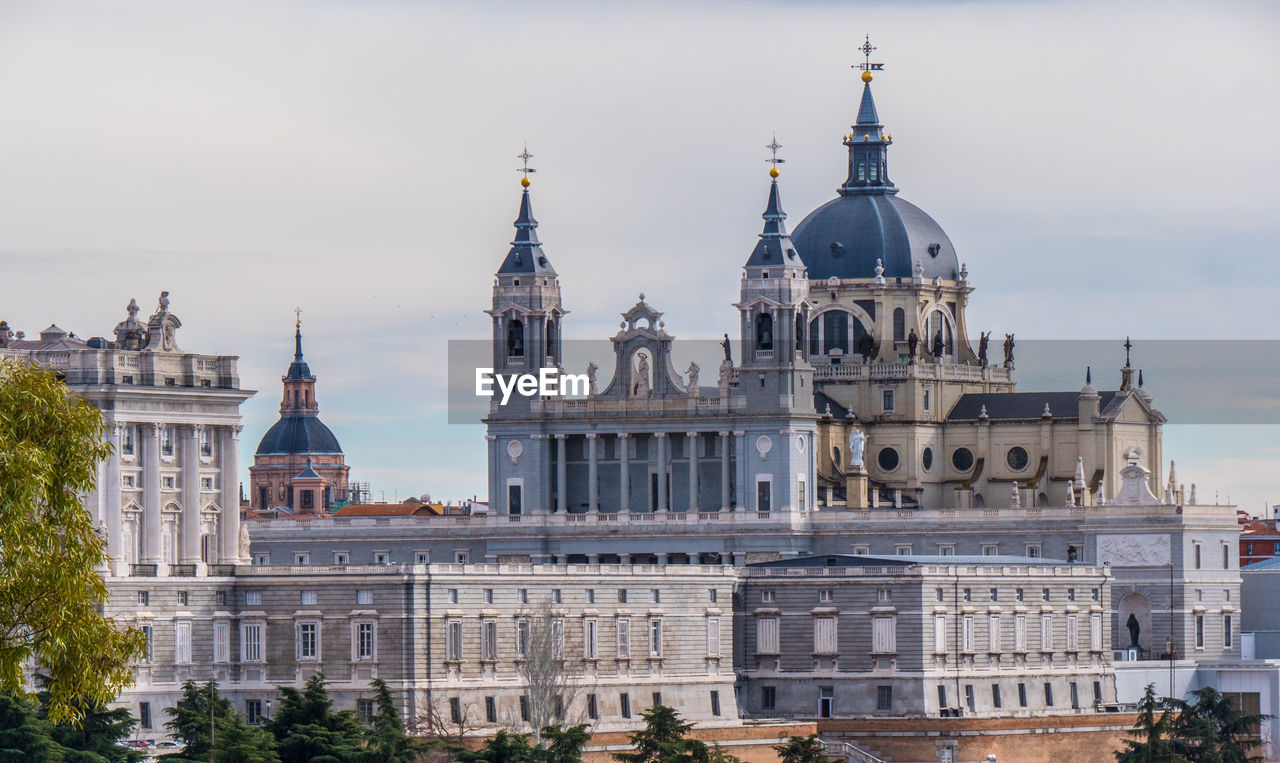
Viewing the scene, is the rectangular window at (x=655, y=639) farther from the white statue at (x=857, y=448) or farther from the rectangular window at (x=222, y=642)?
the white statue at (x=857, y=448)

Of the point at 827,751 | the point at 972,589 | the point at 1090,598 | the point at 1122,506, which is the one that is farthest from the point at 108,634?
the point at 1122,506

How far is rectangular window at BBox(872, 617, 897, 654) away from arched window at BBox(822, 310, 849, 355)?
40.6 metres

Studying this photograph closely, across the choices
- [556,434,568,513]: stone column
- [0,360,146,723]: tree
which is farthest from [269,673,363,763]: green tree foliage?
[556,434,568,513]: stone column

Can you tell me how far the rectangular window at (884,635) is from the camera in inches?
5236

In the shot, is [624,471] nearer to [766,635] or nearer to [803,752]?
[766,635]

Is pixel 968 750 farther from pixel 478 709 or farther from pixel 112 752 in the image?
pixel 112 752

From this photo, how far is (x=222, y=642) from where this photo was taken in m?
122

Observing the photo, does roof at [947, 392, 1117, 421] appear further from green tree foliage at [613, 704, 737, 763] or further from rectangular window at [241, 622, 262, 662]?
rectangular window at [241, 622, 262, 662]

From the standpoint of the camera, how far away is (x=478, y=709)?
122 meters

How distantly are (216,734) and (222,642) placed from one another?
18.7m

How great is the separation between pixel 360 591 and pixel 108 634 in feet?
193

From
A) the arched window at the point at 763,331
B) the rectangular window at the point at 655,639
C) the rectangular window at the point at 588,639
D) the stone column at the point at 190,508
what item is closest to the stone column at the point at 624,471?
the arched window at the point at 763,331

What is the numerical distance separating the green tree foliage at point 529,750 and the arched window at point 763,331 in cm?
5198

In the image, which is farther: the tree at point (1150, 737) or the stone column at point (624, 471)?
the stone column at point (624, 471)
